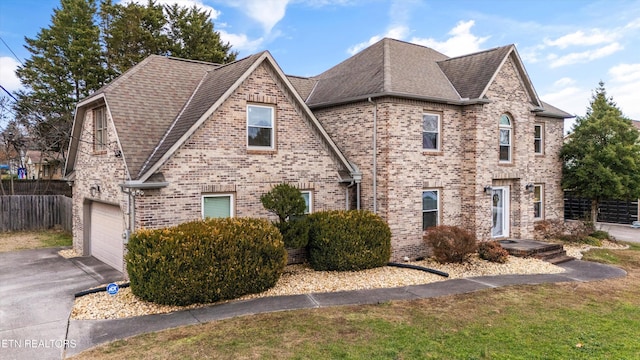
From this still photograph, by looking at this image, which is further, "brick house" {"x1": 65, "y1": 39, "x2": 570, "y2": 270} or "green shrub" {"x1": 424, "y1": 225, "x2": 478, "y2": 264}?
"green shrub" {"x1": 424, "y1": 225, "x2": 478, "y2": 264}

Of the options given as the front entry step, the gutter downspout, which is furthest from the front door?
the gutter downspout

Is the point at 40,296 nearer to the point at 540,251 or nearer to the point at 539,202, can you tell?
the point at 540,251

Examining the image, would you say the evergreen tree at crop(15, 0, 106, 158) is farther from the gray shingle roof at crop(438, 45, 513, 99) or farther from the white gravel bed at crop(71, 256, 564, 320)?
the gray shingle roof at crop(438, 45, 513, 99)

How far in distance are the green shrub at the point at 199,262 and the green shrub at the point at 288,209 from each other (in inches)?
56.3

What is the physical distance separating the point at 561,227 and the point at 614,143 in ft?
15.1

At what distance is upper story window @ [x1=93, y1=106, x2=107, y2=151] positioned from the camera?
43.6ft

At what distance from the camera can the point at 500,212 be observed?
666 inches

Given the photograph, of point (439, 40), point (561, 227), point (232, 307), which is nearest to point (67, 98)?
point (439, 40)

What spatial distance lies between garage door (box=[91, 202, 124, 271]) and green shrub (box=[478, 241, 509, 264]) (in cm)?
1171

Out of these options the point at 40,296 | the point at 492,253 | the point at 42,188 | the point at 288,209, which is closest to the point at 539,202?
the point at 492,253

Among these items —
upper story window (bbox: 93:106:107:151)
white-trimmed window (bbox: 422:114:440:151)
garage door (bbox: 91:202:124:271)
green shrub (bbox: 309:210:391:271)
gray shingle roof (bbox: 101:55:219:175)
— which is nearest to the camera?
gray shingle roof (bbox: 101:55:219:175)

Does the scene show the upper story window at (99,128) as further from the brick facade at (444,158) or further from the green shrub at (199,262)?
A: the brick facade at (444,158)

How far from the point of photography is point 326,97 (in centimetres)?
1641

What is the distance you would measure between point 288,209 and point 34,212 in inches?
Result: 669
